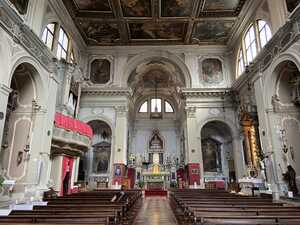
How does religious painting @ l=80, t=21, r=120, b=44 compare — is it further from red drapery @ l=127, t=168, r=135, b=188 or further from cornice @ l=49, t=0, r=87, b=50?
red drapery @ l=127, t=168, r=135, b=188

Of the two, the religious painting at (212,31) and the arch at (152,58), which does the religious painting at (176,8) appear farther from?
the arch at (152,58)


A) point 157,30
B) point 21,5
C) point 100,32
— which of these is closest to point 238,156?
point 157,30

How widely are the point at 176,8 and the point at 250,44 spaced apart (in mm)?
5061

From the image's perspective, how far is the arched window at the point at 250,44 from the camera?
45.6 feet

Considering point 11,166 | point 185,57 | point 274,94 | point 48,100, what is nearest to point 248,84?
point 274,94

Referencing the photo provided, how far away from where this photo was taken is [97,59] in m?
18.8

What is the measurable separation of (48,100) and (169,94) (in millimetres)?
A: 17890

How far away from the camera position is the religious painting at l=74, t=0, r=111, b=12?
1370 cm

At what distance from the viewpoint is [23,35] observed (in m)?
9.02

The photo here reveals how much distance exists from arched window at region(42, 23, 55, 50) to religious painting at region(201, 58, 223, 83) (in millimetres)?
10943

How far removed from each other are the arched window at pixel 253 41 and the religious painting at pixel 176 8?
390cm

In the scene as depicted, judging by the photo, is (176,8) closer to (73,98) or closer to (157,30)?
(157,30)

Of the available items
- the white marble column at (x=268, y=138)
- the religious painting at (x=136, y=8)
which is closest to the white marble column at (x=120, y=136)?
the religious painting at (x=136, y=8)

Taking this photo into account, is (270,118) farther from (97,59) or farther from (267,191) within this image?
(97,59)
